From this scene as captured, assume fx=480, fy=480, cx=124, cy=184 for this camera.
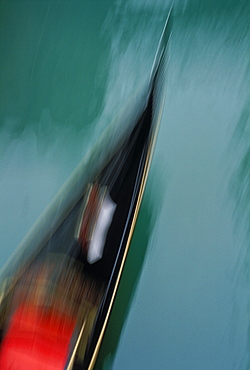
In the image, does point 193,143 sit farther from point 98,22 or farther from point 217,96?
point 98,22

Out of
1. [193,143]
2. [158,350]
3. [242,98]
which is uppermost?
[242,98]

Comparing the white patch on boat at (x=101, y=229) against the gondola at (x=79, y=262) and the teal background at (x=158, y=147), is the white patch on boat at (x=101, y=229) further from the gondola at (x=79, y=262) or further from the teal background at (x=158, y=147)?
the teal background at (x=158, y=147)

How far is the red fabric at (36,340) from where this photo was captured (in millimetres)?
932

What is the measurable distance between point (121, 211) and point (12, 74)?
2.02ft

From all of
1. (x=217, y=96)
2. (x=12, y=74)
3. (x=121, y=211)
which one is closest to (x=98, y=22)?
(x=12, y=74)

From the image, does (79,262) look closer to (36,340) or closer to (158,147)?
(36,340)

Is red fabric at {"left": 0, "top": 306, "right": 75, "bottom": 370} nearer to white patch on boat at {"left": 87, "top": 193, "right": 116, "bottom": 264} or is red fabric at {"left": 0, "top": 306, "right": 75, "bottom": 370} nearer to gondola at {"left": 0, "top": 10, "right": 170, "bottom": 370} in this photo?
gondola at {"left": 0, "top": 10, "right": 170, "bottom": 370}

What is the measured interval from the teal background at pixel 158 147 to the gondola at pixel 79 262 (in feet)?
0.45

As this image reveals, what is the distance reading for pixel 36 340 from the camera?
3.13ft

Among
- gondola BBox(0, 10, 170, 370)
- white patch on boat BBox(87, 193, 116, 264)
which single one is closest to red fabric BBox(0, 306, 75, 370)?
gondola BBox(0, 10, 170, 370)

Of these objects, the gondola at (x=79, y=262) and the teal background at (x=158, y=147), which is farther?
the teal background at (x=158, y=147)

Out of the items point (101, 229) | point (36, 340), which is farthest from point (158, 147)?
point (36, 340)

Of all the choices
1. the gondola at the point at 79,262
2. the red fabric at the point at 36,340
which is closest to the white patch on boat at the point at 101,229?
the gondola at the point at 79,262

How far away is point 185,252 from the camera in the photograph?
1150 millimetres
